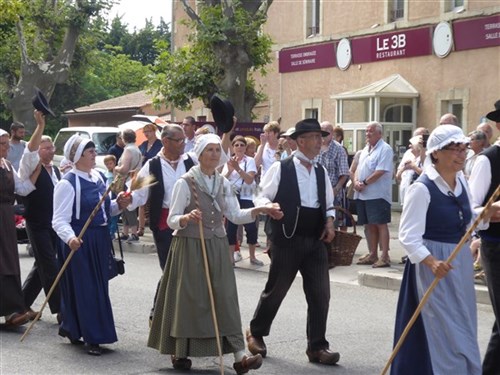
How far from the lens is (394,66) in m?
24.0

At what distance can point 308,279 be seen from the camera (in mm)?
8266

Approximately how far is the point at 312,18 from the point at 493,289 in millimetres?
21084

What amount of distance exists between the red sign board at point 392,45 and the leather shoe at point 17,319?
1528cm

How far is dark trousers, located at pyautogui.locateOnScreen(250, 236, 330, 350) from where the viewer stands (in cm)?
820

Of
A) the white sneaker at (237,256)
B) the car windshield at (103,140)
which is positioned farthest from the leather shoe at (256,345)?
the car windshield at (103,140)

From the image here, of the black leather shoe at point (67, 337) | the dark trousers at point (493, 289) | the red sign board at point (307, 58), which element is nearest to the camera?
the dark trousers at point (493, 289)

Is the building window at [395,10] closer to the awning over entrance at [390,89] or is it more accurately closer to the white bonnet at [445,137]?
the awning over entrance at [390,89]

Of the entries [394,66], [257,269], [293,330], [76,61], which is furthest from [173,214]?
[76,61]

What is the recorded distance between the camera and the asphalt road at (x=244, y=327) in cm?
804

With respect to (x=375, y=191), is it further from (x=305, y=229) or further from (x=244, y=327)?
(x=305, y=229)

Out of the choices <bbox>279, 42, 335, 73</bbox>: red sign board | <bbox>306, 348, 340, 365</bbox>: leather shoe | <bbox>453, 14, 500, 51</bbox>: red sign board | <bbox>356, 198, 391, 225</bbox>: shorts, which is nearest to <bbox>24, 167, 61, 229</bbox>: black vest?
<bbox>306, 348, 340, 365</bbox>: leather shoe

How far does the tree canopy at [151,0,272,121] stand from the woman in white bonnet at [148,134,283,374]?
529 inches

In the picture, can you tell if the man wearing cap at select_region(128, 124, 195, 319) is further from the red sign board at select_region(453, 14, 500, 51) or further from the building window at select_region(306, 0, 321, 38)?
the building window at select_region(306, 0, 321, 38)

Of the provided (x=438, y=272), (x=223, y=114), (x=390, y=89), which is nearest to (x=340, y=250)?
(x=223, y=114)
